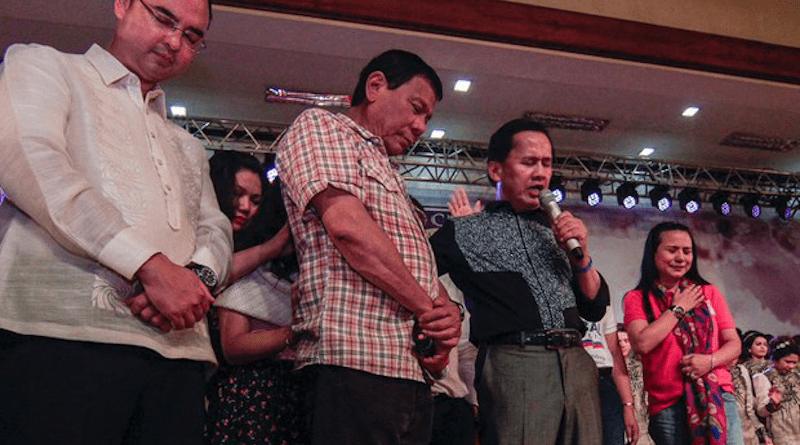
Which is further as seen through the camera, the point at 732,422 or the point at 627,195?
the point at 627,195

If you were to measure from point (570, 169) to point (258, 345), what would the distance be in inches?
262

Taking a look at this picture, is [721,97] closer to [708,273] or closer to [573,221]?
[708,273]

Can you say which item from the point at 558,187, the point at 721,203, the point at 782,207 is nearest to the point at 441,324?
the point at 558,187

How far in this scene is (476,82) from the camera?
568 centimetres

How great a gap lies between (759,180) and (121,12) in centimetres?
824

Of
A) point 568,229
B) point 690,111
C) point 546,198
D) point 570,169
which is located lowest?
point 568,229

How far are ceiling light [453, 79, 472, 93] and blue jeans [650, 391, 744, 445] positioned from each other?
3666 mm

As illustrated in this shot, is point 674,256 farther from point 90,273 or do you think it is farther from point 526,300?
point 90,273

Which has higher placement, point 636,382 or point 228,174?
point 228,174

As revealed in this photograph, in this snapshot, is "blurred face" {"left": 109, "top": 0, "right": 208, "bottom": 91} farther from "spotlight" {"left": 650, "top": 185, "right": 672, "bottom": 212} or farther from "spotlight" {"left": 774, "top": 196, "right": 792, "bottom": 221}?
"spotlight" {"left": 774, "top": 196, "right": 792, "bottom": 221}

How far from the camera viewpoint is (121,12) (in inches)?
56.0

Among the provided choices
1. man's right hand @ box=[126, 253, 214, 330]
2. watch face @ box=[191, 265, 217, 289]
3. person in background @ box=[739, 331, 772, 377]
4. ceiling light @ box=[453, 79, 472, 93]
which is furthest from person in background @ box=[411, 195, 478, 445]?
person in background @ box=[739, 331, 772, 377]

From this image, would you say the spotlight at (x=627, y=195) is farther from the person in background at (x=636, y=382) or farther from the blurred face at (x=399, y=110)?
the blurred face at (x=399, y=110)

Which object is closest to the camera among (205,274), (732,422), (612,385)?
(205,274)
